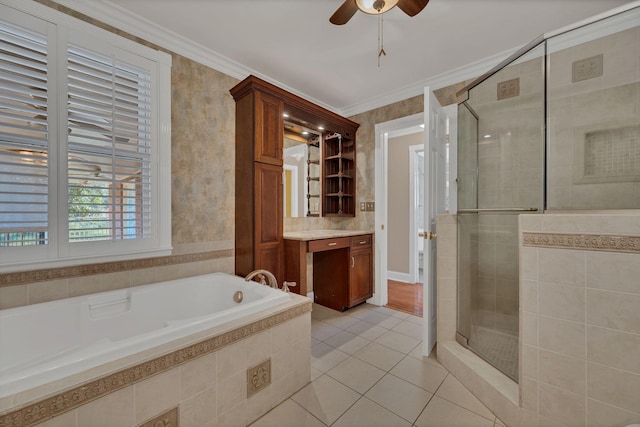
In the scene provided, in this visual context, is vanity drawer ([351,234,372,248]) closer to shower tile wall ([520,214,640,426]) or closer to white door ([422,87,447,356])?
white door ([422,87,447,356])

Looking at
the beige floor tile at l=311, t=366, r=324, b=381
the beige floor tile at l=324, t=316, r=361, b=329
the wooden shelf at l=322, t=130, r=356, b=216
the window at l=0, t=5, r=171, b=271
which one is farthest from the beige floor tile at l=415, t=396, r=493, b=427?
the wooden shelf at l=322, t=130, r=356, b=216

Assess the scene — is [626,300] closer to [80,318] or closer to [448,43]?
[448,43]

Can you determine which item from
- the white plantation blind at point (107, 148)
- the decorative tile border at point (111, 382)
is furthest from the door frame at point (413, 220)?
the white plantation blind at point (107, 148)

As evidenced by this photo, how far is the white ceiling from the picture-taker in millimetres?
1798

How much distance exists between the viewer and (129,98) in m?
1.91

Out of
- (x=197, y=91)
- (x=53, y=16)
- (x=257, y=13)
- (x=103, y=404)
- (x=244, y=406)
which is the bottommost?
(x=244, y=406)

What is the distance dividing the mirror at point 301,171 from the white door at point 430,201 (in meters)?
1.47

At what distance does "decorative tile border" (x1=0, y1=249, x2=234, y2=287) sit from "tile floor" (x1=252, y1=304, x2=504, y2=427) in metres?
1.27

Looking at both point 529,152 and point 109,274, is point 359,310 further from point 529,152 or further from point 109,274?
point 109,274

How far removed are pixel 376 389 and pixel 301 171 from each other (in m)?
2.27

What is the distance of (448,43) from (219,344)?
273cm

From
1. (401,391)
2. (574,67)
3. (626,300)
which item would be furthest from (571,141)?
(401,391)

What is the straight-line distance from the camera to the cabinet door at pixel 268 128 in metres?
2.34

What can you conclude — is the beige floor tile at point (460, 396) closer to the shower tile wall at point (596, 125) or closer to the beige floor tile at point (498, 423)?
the beige floor tile at point (498, 423)
